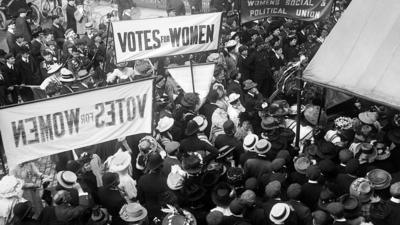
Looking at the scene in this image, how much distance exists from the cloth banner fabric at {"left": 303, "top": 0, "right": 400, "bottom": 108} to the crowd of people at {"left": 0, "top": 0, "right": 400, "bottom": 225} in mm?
817

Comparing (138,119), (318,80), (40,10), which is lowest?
(40,10)

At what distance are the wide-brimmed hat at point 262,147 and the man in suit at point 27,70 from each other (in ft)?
22.9

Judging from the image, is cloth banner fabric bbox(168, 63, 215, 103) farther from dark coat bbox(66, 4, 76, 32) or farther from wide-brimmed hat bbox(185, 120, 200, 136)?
dark coat bbox(66, 4, 76, 32)

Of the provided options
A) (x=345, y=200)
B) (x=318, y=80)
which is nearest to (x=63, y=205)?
(x=345, y=200)

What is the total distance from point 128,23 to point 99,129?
3.00 metres

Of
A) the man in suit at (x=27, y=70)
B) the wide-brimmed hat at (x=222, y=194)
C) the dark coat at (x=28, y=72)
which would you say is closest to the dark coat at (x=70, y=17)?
the man in suit at (x=27, y=70)

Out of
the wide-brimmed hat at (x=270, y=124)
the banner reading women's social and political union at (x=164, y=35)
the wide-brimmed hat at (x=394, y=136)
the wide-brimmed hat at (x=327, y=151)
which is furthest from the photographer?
the banner reading women's social and political union at (x=164, y=35)

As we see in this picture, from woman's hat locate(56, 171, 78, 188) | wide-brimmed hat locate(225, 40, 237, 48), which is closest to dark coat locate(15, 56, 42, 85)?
wide-brimmed hat locate(225, 40, 237, 48)

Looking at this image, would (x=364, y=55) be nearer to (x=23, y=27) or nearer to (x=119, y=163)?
(x=119, y=163)

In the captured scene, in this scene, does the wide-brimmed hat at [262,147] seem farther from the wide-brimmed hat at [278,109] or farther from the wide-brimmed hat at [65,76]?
the wide-brimmed hat at [65,76]

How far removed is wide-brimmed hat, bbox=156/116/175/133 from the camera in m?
7.94

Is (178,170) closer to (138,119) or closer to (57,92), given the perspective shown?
(138,119)

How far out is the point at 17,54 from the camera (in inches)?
493

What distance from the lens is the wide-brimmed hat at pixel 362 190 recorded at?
5699 millimetres
